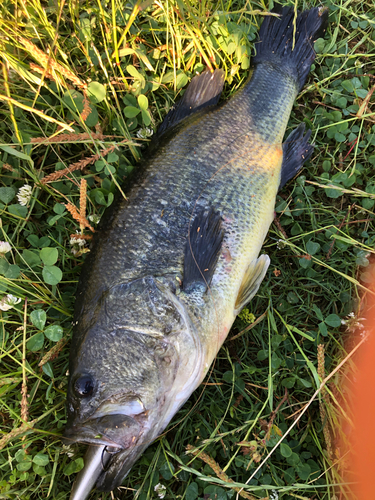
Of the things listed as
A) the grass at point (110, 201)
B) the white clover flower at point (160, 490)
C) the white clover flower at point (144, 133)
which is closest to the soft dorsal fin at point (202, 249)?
the grass at point (110, 201)

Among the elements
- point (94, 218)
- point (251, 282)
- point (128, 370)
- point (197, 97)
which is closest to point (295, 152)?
point (197, 97)

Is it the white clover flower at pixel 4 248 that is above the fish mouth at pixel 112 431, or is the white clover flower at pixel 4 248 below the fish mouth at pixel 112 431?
above

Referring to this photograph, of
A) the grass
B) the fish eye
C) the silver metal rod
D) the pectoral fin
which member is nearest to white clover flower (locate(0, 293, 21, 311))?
the grass

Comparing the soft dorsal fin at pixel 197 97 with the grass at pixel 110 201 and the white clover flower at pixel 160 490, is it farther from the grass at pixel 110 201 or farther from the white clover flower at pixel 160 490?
the white clover flower at pixel 160 490

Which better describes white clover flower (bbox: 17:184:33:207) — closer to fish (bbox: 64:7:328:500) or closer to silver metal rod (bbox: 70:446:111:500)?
fish (bbox: 64:7:328:500)

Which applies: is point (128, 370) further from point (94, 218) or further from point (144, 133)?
point (144, 133)

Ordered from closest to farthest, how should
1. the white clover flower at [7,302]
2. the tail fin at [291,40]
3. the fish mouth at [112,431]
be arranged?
the fish mouth at [112,431] < the white clover flower at [7,302] < the tail fin at [291,40]

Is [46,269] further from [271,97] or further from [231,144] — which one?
[271,97]
